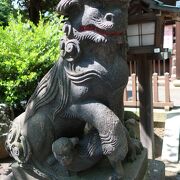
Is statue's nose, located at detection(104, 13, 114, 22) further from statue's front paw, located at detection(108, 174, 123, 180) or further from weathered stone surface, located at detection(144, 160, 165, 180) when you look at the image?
weathered stone surface, located at detection(144, 160, 165, 180)

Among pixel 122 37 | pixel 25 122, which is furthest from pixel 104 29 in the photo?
pixel 25 122

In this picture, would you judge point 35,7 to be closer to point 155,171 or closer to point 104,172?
point 155,171

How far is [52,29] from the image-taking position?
5.00 metres

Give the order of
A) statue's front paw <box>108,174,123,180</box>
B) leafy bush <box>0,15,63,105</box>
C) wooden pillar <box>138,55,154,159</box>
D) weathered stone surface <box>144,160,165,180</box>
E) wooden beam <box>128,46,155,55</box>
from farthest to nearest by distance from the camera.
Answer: leafy bush <box>0,15,63,105</box> < wooden pillar <box>138,55,154,159</box> < wooden beam <box>128,46,155,55</box> < weathered stone surface <box>144,160,165,180</box> < statue's front paw <box>108,174,123,180</box>

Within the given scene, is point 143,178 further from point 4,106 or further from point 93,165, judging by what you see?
point 4,106

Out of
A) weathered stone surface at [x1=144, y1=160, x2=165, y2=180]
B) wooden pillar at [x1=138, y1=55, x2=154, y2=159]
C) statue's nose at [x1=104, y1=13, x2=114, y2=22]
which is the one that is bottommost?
weathered stone surface at [x1=144, y1=160, x2=165, y2=180]

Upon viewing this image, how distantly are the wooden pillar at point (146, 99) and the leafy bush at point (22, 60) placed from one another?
1506mm

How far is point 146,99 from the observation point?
13.0 ft

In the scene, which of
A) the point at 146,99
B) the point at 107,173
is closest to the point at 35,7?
the point at 146,99

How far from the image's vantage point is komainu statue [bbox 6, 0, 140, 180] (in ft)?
5.74

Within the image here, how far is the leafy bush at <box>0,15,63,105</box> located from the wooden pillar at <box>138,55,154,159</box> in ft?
4.94

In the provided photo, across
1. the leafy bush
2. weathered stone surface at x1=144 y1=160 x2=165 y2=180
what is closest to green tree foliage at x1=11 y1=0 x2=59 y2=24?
the leafy bush

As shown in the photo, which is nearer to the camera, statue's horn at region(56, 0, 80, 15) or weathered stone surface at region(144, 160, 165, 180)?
statue's horn at region(56, 0, 80, 15)

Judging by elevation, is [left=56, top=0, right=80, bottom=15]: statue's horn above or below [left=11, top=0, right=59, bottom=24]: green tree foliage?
below
